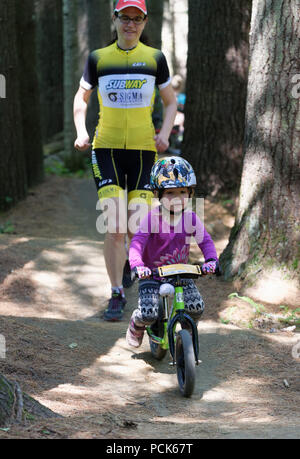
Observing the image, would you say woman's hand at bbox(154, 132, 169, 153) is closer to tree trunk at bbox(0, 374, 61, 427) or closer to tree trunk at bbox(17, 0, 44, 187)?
tree trunk at bbox(0, 374, 61, 427)

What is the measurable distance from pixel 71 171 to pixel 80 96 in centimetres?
837

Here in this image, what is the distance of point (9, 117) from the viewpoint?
10.5 m

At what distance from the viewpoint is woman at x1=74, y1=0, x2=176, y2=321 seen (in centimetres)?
597

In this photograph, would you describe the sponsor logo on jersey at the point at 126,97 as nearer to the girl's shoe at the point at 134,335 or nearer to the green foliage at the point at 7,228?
the girl's shoe at the point at 134,335

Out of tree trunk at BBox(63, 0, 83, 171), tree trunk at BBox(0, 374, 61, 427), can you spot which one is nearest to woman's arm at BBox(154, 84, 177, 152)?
tree trunk at BBox(0, 374, 61, 427)

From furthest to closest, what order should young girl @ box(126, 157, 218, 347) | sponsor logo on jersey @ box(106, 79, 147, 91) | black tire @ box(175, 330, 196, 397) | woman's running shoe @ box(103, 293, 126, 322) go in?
1. woman's running shoe @ box(103, 293, 126, 322)
2. sponsor logo on jersey @ box(106, 79, 147, 91)
3. young girl @ box(126, 157, 218, 347)
4. black tire @ box(175, 330, 196, 397)

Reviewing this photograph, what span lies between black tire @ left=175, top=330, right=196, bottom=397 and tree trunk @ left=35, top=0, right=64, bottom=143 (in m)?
14.4

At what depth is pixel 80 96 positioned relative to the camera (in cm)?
616

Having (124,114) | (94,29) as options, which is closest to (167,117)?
(124,114)

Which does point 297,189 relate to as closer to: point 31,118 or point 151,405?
point 151,405

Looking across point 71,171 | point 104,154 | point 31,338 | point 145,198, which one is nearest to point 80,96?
point 104,154

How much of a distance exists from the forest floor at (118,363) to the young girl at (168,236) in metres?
0.54

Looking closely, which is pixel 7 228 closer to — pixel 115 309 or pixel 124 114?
pixel 115 309
